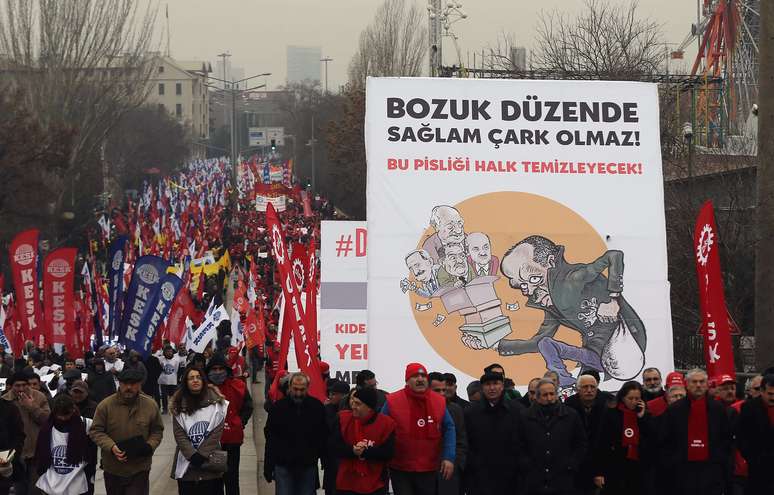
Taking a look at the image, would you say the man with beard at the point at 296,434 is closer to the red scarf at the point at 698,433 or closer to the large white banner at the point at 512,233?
the large white banner at the point at 512,233

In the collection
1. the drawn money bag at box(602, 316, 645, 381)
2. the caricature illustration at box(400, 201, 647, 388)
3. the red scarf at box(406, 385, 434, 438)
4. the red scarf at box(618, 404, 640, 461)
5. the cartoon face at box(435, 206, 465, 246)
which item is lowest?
the red scarf at box(618, 404, 640, 461)

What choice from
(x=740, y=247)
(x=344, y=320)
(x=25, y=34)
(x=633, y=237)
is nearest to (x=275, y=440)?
(x=633, y=237)

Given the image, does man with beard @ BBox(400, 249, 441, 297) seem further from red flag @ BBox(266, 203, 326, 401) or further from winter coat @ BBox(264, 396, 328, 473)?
red flag @ BBox(266, 203, 326, 401)

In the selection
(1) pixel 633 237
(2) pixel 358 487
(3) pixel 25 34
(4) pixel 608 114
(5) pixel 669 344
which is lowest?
(2) pixel 358 487

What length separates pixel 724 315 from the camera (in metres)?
10.3

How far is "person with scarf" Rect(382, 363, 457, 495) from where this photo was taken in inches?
380

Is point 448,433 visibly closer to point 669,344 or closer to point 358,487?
point 358,487

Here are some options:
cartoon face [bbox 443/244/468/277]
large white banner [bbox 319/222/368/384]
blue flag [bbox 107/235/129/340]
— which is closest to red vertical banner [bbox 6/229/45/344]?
blue flag [bbox 107/235/129/340]

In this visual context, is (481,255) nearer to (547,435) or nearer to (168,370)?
(547,435)

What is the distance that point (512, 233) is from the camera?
10.3 metres

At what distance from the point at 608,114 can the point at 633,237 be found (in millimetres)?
885

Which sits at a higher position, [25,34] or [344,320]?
[25,34]

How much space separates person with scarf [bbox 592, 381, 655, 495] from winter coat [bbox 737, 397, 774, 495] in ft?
1.97

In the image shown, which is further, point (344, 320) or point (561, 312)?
point (344, 320)
